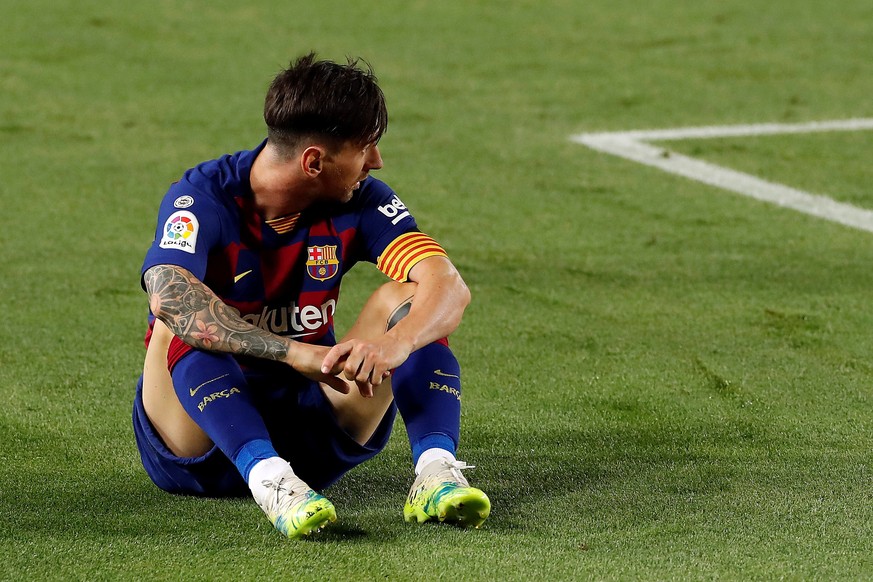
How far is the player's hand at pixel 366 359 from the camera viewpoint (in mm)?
2711

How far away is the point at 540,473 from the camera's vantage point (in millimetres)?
3186

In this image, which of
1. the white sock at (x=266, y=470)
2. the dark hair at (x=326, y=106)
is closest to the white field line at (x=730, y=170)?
the dark hair at (x=326, y=106)

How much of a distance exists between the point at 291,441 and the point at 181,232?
53cm

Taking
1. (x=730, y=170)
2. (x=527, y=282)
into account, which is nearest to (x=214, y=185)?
(x=527, y=282)

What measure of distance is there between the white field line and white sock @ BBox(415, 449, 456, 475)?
11.3ft

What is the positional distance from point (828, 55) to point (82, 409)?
22.5 feet

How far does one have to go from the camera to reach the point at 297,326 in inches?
120

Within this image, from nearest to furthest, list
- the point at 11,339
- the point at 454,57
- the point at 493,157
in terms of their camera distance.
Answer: the point at 11,339 → the point at 493,157 → the point at 454,57

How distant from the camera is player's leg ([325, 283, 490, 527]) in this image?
2717 millimetres

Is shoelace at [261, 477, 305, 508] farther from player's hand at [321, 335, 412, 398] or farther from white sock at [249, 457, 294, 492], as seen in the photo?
player's hand at [321, 335, 412, 398]

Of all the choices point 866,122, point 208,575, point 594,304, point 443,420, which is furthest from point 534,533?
point 866,122

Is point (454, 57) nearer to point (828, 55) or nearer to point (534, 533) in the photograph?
point (828, 55)

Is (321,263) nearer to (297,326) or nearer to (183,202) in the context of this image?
(297,326)

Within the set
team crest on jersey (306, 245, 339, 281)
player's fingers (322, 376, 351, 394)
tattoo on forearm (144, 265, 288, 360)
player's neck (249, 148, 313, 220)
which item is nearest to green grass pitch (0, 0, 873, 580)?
player's fingers (322, 376, 351, 394)
